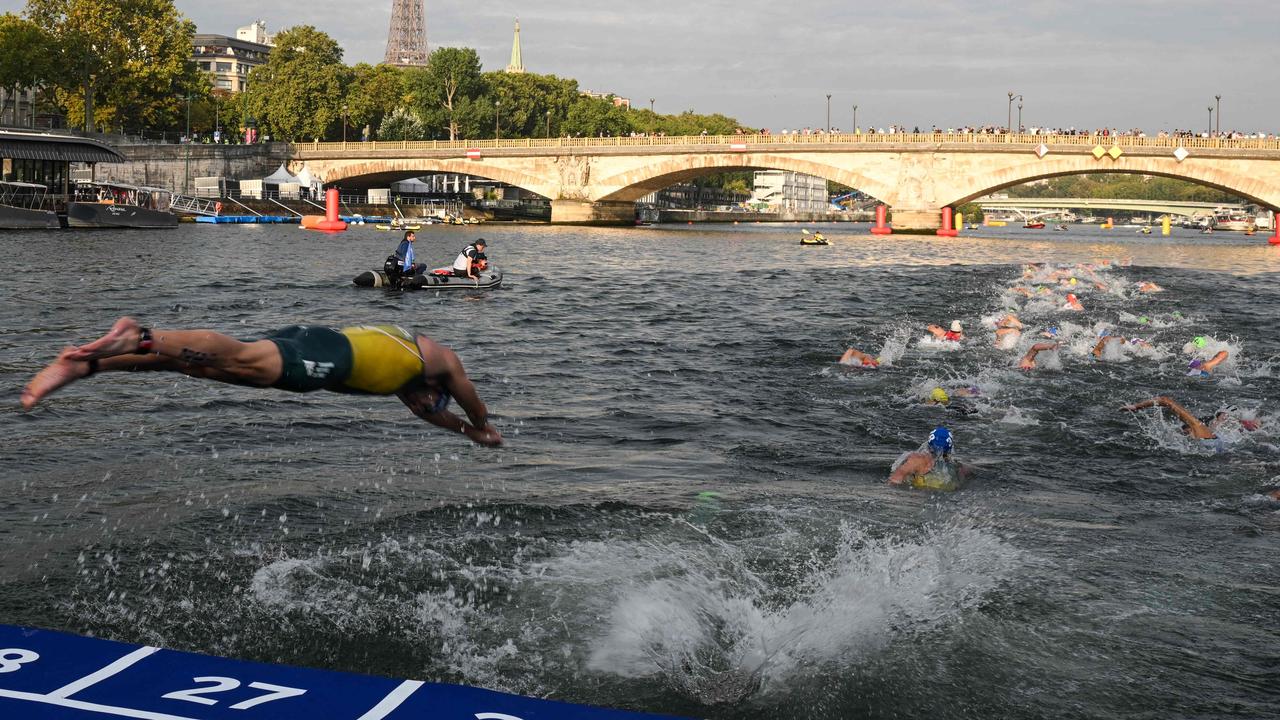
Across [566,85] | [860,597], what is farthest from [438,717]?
[566,85]

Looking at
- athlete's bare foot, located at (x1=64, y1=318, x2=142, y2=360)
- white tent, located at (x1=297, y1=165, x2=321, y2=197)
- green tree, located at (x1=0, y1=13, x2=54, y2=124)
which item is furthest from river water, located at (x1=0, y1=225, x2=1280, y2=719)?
green tree, located at (x1=0, y1=13, x2=54, y2=124)

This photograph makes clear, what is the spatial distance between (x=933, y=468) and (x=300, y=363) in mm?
7294

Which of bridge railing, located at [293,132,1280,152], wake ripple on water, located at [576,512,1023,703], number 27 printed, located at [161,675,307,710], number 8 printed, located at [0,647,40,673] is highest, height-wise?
bridge railing, located at [293,132,1280,152]

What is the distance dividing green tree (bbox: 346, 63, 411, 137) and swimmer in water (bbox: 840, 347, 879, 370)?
84533mm

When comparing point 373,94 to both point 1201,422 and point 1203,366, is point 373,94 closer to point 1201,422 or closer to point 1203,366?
point 1203,366

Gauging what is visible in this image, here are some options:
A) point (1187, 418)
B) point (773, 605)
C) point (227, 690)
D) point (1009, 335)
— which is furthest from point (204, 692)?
point (1009, 335)

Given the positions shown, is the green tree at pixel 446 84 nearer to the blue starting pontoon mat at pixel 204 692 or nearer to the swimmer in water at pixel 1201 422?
the swimmer in water at pixel 1201 422

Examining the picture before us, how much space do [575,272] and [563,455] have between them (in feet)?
96.7

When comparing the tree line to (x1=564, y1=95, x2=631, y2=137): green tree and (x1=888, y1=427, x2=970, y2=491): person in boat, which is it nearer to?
(x1=564, y1=95, x2=631, y2=137): green tree

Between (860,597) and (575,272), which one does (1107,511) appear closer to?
(860,597)

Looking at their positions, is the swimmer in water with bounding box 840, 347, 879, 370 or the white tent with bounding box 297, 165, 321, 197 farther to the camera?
the white tent with bounding box 297, 165, 321, 197

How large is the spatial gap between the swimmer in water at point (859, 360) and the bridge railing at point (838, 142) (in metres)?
52.6

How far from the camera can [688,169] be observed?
80812 mm

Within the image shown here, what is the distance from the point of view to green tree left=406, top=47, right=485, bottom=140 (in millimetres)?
105438
